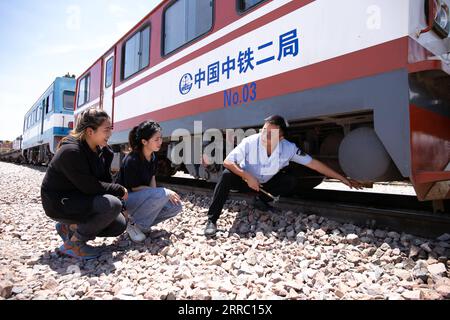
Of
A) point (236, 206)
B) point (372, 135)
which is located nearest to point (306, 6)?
point (372, 135)

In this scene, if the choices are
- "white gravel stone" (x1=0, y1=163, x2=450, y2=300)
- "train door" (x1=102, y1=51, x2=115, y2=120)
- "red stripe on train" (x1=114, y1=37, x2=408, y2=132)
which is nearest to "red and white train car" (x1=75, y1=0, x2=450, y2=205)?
"red stripe on train" (x1=114, y1=37, x2=408, y2=132)

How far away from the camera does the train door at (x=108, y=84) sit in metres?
7.35

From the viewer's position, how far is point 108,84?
7652 millimetres

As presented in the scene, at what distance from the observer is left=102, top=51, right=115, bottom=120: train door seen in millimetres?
7352

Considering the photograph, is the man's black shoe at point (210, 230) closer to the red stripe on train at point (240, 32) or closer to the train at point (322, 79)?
the train at point (322, 79)

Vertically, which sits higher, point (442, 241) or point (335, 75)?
point (335, 75)

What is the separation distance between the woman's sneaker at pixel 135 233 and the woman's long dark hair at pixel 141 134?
2.12 ft

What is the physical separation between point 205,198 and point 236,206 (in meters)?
0.96

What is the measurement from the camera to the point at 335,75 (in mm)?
2752

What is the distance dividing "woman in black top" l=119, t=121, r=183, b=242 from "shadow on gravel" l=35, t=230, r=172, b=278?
14 centimetres

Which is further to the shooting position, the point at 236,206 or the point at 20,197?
the point at 20,197

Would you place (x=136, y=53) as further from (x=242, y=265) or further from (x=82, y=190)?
(x=242, y=265)

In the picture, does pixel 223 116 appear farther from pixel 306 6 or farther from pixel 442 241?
pixel 442 241

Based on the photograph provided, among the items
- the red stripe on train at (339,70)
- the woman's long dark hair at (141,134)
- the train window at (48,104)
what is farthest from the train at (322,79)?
the train window at (48,104)
